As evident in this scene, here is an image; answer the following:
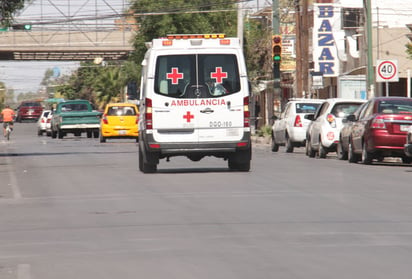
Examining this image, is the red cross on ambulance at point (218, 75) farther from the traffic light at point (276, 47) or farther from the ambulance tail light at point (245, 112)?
the traffic light at point (276, 47)

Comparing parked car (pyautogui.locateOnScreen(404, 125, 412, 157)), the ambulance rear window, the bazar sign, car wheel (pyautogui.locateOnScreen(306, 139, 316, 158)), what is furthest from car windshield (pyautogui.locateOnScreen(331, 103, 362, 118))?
the bazar sign

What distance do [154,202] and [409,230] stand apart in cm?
489

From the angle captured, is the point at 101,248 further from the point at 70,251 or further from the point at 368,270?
the point at 368,270

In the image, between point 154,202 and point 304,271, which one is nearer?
point 304,271

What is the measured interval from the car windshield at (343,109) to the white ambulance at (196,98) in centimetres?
894

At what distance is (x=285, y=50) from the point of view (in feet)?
248

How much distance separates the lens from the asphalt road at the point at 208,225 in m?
9.77

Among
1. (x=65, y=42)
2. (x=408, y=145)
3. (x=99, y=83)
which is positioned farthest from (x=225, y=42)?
(x=99, y=83)

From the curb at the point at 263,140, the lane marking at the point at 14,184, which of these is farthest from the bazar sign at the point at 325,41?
the lane marking at the point at 14,184

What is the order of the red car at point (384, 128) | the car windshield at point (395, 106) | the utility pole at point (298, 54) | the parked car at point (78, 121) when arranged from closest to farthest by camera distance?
the red car at point (384, 128)
the car windshield at point (395, 106)
the parked car at point (78, 121)
the utility pole at point (298, 54)

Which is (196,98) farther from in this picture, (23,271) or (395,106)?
(23,271)

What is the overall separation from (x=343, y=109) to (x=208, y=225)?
1963 cm

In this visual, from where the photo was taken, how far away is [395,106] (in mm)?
27938

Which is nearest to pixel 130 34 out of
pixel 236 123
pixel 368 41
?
pixel 368 41
